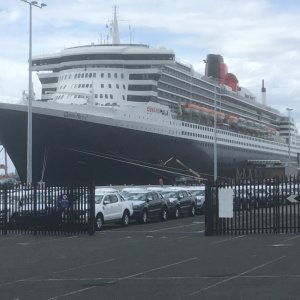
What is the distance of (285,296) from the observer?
31.3 feet

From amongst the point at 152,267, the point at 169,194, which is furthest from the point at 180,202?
the point at 152,267

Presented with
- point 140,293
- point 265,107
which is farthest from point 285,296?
point 265,107

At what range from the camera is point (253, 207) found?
21172mm

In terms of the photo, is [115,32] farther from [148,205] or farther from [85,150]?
[148,205]

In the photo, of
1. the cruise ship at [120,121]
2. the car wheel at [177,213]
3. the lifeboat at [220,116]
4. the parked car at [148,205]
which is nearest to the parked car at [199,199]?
the car wheel at [177,213]

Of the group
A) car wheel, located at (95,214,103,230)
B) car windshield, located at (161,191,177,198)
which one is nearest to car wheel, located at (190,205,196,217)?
car windshield, located at (161,191,177,198)

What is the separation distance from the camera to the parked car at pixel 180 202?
107ft

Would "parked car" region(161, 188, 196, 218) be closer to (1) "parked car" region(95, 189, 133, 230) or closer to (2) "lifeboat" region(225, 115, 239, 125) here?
→ (1) "parked car" region(95, 189, 133, 230)

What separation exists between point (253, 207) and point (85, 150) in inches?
1475

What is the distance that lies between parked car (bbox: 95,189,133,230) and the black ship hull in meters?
25.9

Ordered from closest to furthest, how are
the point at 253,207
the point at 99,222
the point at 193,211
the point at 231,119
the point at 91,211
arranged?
1. the point at 253,207
2. the point at 91,211
3. the point at 99,222
4. the point at 193,211
5. the point at 231,119

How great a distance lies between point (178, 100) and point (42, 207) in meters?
49.0

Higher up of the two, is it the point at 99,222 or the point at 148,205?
the point at 148,205

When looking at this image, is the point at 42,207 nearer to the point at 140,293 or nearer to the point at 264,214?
the point at 264,214
